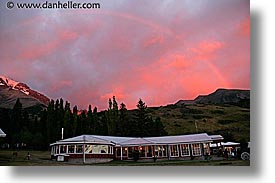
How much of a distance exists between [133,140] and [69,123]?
0.46 meters

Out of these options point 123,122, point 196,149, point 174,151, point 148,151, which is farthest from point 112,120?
point 196,149

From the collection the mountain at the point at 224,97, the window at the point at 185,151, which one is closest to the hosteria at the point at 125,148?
the window at the point at 185,151

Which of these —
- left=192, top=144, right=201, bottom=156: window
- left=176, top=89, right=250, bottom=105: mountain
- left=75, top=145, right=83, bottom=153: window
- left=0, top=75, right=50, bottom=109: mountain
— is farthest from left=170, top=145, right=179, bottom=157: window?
left=0, top=75, right=50, bottom=109: mountain

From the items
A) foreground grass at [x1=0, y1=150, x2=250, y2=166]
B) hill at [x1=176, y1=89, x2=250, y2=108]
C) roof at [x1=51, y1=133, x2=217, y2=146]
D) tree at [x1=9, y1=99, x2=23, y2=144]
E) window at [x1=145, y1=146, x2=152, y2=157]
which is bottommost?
foreground grass at [x1=0, y1=150, x2=250, y2=166]

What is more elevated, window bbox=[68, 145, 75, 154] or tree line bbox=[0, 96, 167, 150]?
tree line bbox=[0, 96, 167, 150]

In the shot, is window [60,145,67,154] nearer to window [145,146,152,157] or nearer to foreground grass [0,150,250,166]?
foreground grass [0,150,250,166]

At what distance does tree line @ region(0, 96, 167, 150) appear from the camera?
347cm

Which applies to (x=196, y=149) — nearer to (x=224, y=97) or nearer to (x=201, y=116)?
(x=201, y=116)

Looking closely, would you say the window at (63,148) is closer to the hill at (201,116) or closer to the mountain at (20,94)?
the mountain at (20,94)

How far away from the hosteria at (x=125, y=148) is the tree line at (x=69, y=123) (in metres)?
0.04

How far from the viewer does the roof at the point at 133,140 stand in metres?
3.49

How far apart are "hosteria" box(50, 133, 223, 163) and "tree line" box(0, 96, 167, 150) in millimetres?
43

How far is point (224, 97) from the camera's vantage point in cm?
350

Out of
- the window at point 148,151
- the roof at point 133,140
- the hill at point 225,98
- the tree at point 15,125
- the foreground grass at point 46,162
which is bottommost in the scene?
the foreground grass at point 46,162
